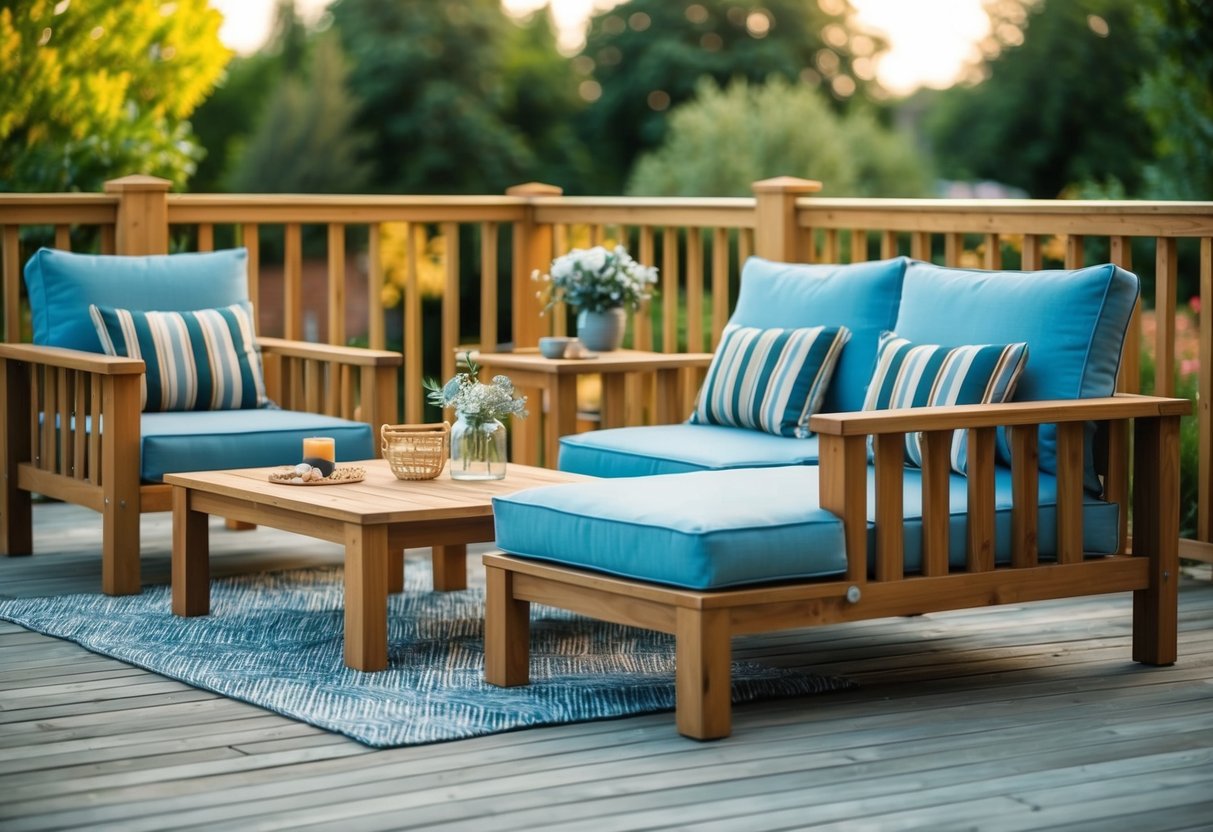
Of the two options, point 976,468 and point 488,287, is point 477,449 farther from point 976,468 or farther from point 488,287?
point 488,287

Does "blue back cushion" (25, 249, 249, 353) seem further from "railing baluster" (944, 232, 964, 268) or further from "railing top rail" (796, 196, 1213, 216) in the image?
"railing baluster" (944, 232, 964, 268)

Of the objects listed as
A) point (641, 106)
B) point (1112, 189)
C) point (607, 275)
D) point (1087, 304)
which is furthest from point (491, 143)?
point (1087, 304)

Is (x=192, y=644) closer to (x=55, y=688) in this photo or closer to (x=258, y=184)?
(x=55, y=688)

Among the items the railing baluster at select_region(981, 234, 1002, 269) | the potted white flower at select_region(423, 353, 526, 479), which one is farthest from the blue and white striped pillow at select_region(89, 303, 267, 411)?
the railing baluster at select_region(981, 234, 1002, 269)

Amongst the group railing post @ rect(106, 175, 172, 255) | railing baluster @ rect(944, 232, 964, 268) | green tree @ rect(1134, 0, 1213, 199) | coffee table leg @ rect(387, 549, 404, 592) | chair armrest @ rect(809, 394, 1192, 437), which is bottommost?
coffee table leg @ rect(387, 549, 404, 592)

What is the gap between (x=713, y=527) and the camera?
3137 mm

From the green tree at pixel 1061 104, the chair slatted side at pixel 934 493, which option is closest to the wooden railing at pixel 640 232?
the chair slatted side at pixel 934 493

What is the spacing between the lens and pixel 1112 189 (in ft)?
48.0

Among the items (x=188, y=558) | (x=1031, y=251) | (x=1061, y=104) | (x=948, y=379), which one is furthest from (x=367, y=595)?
(x=1061, y=104)

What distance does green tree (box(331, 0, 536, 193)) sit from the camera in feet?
80.6

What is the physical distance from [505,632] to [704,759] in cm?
61

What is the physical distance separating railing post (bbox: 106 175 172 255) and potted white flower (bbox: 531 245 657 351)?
123cm

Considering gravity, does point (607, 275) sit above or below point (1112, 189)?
below

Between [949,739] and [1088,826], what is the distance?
1.62ft
